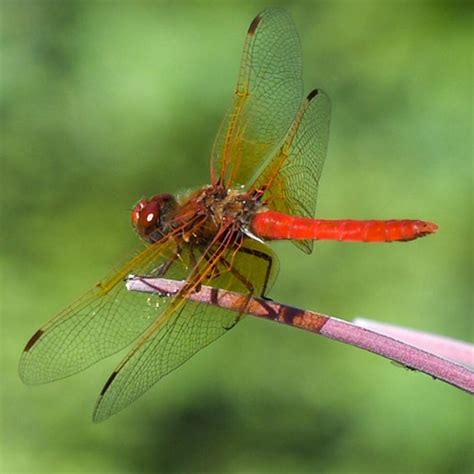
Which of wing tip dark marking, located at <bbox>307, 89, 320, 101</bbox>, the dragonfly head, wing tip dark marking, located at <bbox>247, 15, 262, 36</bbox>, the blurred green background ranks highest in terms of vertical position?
wing tip dark marking, located at <bbox>247, 15, 262, 36</bbox>

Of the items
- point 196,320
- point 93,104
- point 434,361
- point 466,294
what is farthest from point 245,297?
point 93,104

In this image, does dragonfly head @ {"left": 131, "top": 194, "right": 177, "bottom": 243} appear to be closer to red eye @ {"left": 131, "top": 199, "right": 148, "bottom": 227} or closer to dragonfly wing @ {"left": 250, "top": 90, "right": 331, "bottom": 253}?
red eye @ {"left": 131, "top": 199, "right": 148, "bottom": 227}

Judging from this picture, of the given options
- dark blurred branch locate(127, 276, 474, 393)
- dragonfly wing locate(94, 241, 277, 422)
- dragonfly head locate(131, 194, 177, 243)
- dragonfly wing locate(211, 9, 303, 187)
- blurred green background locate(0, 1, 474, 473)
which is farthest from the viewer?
blurred green background locate(0, 1, 474, 473)

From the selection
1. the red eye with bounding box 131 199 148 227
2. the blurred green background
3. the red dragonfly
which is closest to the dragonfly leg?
the red dragonfly

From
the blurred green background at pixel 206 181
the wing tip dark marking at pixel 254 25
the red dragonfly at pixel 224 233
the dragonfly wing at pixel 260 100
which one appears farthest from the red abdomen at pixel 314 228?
the blurred green background at pixel 206 181

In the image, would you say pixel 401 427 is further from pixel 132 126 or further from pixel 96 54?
pixel 96 54

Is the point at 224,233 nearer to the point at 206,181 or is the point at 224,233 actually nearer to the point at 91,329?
the point at 91,329

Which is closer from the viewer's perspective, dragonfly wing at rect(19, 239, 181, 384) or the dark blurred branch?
the dark blurred branch

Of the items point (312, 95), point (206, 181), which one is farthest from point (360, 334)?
point (206, 181)
